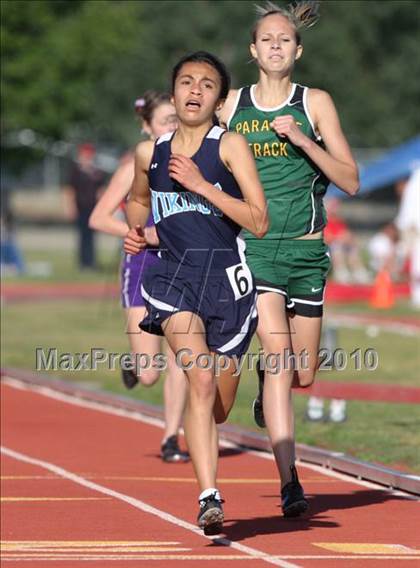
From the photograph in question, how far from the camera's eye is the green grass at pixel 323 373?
11914mm

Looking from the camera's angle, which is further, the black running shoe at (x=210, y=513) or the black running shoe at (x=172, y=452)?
the black running shoe at (x=172, y=452)

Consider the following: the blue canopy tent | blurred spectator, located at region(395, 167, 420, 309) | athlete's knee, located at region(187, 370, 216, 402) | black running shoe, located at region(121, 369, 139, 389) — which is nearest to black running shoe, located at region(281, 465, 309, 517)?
athlete's knee, located at region(187, 370, 216, 402)

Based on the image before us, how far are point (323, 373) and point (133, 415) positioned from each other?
14.1 ft

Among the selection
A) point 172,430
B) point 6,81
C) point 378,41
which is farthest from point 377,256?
point 378,41

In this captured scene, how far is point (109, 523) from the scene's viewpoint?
28.8 feet

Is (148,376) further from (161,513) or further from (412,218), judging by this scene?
(412,218)

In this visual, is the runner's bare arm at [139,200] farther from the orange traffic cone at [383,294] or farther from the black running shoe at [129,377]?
the orange traffic cone at [383,294]

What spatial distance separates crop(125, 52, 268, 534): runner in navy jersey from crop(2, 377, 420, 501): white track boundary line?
2093 millimetres

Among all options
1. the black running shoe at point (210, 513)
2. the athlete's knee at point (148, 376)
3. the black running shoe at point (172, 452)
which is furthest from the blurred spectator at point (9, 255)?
the black running shoe at point (210, 513)

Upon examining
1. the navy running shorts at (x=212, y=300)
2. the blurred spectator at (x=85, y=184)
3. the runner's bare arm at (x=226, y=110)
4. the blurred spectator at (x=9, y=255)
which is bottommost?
the navy running shorts at (x=212, y=300)

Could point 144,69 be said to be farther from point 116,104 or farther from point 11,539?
point 11,539

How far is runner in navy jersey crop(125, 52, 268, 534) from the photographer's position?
7.79 metres

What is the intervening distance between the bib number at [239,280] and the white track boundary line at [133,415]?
214cm

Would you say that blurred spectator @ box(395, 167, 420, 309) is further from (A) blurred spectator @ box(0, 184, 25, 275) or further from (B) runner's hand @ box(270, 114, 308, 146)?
(B) runner's hand @ box(270, 114, 308, 146)
